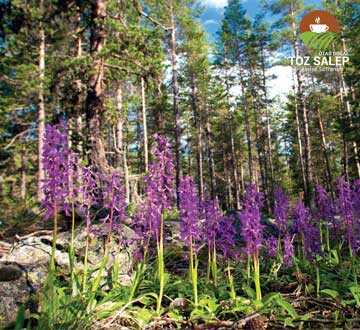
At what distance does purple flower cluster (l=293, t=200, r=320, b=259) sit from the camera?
17.3 ft

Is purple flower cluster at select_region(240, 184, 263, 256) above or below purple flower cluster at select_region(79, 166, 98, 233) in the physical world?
below

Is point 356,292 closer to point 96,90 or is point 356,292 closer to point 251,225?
point 251,225

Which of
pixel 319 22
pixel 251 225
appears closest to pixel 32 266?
pixel 251 225

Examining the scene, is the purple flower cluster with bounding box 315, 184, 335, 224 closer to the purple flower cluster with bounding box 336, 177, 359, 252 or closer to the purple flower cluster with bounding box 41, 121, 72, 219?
the purple flower cluster with bounding box 336, 177, 359, 252

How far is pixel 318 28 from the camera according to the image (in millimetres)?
29625

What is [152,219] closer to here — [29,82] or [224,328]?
[224,328]

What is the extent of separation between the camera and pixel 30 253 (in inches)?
228

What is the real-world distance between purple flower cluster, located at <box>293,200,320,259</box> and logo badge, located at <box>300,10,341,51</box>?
84.0 ft

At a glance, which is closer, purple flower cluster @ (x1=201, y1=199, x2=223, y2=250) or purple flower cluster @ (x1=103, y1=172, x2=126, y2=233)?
purple flower cluster @ (x1=103, y1=172, x2=126, y2=233)

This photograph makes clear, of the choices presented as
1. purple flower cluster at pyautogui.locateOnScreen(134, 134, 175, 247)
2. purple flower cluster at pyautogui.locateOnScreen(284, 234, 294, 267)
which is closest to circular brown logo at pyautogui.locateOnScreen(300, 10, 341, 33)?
purple flower cluster at pyautogui.locateOnScreen(284, 234, 294, 267)

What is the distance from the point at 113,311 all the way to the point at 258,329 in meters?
1.36

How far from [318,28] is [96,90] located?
24.0 m

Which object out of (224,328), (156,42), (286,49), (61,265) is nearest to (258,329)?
(224,328)

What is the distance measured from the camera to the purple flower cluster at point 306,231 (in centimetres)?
527
